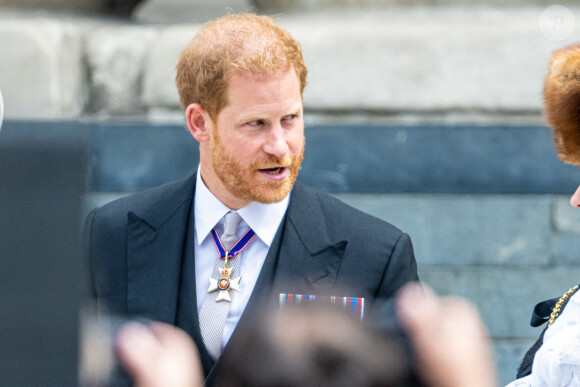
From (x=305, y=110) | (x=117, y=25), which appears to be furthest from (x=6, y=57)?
(x=305, y=110)

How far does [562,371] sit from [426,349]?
3.33 feet

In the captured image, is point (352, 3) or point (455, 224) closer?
point (455, 224)

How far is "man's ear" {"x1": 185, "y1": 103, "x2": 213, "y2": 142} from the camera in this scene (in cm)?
291

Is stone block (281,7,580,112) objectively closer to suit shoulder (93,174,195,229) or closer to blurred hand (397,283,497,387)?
suit shoulder (93,174,195,229)

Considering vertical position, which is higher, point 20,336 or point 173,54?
point 20,336

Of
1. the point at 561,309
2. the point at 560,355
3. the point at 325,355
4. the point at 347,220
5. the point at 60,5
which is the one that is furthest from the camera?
the point at 60,5

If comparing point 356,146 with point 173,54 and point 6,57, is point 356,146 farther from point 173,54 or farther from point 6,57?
point 6,57

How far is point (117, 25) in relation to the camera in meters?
5.42

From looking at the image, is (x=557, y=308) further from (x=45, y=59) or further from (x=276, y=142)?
(x=45, y=59)

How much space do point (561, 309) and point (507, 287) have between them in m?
2.19

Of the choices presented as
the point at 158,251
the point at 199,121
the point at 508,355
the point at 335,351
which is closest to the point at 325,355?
the point at 335,351

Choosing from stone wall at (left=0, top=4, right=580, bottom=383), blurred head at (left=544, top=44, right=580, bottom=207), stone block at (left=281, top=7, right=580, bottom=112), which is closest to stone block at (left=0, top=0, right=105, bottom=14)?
stone wall at (left=0, top=4, right=580, bottom=383)

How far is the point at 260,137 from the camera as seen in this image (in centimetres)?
275

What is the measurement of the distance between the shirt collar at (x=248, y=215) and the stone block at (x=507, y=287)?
2055 mm
